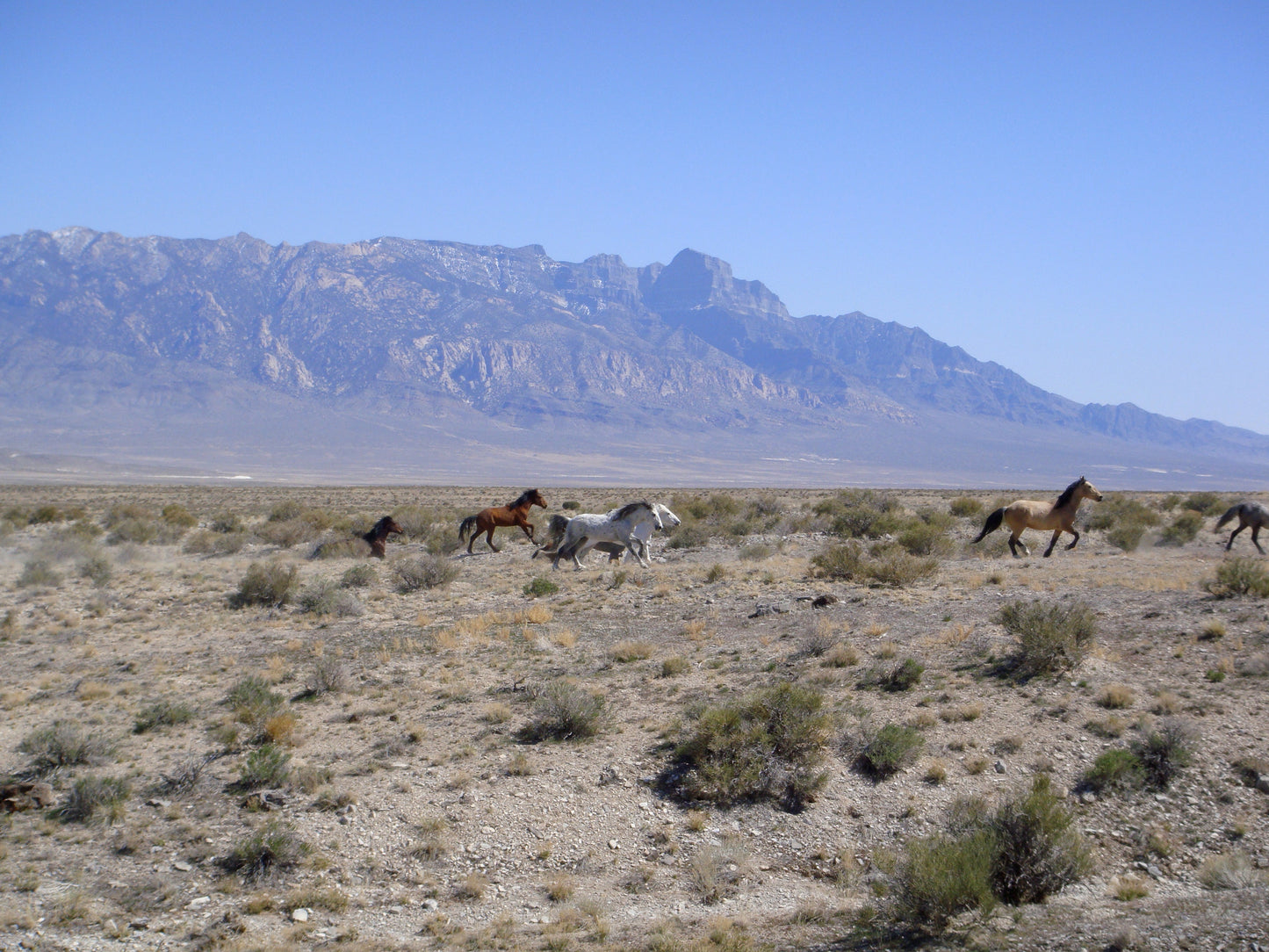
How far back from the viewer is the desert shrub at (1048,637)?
10.7 meters

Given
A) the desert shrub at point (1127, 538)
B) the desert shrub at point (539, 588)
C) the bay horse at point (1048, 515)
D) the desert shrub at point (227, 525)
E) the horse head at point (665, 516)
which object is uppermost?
the bay horse at point (1048, 515)

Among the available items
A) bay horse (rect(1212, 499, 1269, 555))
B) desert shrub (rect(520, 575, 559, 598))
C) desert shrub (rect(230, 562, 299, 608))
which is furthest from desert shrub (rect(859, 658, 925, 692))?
bay horse (rect(1212, 499, 1269, 555))

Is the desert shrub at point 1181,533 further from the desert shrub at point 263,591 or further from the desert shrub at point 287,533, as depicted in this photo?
the desert shrub at point 287,533

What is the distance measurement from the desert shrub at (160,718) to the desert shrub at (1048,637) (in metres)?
10.3

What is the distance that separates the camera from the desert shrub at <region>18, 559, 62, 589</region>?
19.4 m

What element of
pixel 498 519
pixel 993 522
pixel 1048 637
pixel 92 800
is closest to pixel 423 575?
pixel 498 519

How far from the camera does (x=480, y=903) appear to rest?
23.3 ft

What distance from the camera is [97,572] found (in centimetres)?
2011

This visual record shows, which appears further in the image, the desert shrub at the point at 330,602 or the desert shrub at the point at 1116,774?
the desert shrub at the point at 330,602

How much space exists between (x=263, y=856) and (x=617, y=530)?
42.2 ft

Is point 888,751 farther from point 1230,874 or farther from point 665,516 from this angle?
point 665,516

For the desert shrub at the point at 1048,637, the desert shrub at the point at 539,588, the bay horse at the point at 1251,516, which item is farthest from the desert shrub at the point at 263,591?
the bay horse at the point at 1251,516

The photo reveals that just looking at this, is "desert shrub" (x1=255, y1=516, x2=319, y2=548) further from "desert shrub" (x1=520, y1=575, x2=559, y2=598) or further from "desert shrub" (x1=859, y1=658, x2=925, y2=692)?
"desert shrub" (x1=859, y1=658, x2=925, y2=692)

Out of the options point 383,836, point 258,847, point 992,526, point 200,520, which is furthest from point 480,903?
point 200,520
